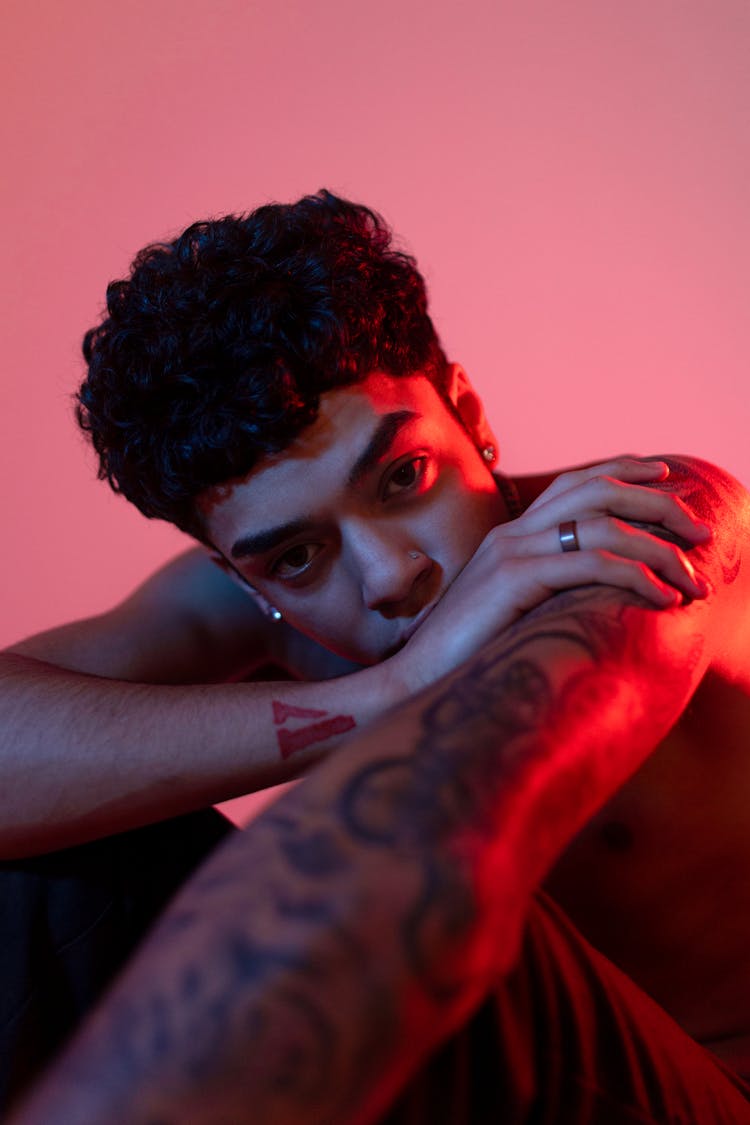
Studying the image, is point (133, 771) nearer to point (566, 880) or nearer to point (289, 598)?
point (289, 598)

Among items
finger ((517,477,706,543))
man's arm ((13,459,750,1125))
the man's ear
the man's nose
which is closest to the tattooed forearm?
man's arm ((13,459,750,1125))

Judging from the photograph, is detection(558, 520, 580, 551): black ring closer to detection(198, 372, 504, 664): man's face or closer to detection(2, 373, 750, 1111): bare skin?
detection(2, 373, 750, 1111): bare skin

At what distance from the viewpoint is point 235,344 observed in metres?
1.14

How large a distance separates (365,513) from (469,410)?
12.6 inches

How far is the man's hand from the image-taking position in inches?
32.4

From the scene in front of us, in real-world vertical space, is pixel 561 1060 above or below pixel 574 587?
below

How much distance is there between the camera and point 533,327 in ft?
6.68

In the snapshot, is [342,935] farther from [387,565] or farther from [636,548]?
[387,565]

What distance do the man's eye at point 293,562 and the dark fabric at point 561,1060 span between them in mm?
514

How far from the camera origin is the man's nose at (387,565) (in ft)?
3.61

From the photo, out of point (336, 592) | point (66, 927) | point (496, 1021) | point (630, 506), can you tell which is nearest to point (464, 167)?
point (336, 592)

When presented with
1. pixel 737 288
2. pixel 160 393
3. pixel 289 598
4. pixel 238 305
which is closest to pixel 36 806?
pixel 289 598

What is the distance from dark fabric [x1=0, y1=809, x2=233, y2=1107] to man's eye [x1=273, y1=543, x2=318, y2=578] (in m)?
0.37

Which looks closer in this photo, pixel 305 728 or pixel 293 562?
pixel 305 728
